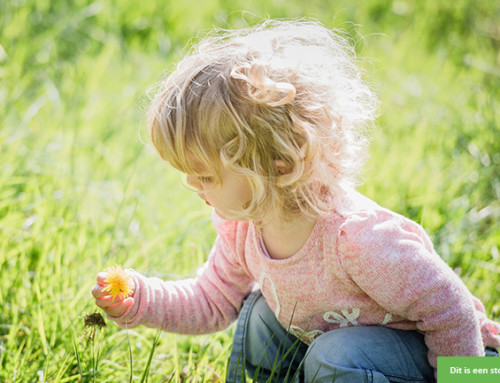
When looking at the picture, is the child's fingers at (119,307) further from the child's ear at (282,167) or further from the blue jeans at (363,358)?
the child's ear at (282,167)

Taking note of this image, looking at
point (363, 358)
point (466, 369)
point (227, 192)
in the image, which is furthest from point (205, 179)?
point (466, 369)

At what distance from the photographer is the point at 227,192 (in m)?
1.29

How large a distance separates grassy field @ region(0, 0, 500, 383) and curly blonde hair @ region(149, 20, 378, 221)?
0.93 feet

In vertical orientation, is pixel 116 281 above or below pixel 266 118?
below

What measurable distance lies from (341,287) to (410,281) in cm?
17

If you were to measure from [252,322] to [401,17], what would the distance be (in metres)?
3.53

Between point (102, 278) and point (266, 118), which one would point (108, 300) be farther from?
point (266, 118)

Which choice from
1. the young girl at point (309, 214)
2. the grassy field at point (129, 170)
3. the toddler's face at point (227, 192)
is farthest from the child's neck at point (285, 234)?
the grassy field at point (129, 170)

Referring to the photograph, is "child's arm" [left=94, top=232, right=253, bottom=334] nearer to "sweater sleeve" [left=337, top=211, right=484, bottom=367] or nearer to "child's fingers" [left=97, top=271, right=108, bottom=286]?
"child's fingers" [left=97, top=271, right=108, bottom=286]

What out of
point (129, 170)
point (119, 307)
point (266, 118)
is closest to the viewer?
point (266, 118)

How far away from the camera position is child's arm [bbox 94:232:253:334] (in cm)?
140

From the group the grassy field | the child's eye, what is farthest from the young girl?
the grassy field

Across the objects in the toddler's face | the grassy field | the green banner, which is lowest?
the grassy field

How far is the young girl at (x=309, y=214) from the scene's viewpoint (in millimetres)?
1237
